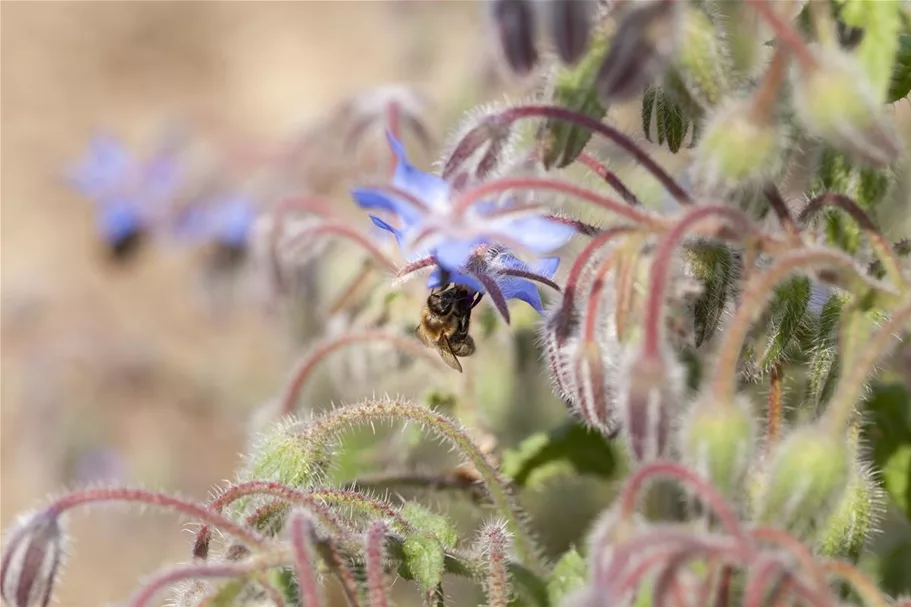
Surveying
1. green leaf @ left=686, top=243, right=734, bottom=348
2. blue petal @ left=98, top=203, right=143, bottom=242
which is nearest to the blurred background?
blue petal @ left=98, top=203, right=143, bottom=242

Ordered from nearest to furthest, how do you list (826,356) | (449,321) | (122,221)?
(826,356), (449,321), (122,221)

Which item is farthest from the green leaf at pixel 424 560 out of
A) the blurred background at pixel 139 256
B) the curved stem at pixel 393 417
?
the blurred background at pixel 139 256

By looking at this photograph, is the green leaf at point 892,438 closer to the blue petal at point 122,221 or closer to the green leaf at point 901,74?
the green leaf at point 901,74

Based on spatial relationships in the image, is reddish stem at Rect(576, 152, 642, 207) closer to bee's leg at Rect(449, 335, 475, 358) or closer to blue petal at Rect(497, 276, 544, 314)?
blue petal at Rect(497, 276, 544, 314)

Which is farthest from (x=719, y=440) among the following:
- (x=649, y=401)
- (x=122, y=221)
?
(x=122, y=221)

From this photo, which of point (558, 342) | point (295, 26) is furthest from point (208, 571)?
point (295, 26)

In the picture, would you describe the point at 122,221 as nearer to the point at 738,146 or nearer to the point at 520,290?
the point at 520,290

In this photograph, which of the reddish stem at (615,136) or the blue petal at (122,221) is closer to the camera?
the reddish stem at (615,136)
